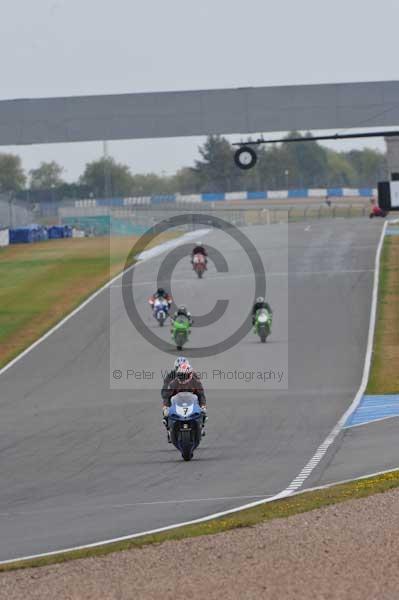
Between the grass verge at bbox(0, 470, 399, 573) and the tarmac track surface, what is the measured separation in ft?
1.94

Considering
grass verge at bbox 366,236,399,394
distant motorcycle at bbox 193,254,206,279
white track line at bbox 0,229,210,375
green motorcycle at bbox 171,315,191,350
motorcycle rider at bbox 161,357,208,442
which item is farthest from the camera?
distant motorcycle at bbox 193,254,206,279

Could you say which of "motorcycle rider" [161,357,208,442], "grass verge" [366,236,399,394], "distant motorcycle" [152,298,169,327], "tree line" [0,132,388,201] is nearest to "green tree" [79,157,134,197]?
"tree line" [0,132,388,201]

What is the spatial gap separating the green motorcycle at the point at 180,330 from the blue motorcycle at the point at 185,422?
1610 centimetres

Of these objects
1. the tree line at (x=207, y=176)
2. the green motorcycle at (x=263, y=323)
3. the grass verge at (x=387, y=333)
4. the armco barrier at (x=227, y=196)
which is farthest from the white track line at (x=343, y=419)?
the tree line at (x=207, y=176)

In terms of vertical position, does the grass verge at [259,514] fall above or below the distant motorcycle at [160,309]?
above

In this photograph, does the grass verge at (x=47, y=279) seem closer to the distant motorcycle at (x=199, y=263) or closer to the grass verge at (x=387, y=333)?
the distant motorcycle at (x=199, y=263)

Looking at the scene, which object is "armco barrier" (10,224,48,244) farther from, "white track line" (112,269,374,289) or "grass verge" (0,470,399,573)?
"grass verge" (0,470,399,573)

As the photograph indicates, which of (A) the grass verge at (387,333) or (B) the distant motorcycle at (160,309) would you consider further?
(B) the distant motorcycle at (160,309)

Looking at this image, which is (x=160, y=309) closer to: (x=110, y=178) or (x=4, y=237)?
(x=4, y=237)

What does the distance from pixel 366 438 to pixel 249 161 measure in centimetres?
656

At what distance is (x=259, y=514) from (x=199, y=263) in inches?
1503

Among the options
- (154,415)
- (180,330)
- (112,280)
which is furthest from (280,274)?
(154,415)

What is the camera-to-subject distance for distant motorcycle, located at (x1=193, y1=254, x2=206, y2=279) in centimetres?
5147

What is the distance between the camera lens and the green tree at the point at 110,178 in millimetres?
162875
